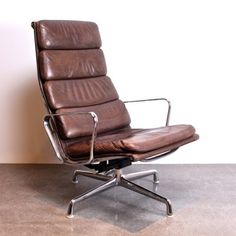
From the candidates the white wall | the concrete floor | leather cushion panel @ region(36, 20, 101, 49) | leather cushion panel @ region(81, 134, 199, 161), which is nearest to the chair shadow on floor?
the concrete floor

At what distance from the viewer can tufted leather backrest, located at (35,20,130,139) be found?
237cm

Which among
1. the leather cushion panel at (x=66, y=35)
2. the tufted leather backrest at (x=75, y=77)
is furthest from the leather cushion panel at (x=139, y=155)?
the leather cushion panel at (x=66, y=35)

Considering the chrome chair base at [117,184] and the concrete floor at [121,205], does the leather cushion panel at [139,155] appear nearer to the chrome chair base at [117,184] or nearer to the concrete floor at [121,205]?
the chrome chair base at [117,184]

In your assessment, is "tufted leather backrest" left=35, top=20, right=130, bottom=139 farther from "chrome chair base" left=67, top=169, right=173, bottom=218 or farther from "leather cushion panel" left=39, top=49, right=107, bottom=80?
"chrome chair base" left=67, top=169, right=173, bottom=218

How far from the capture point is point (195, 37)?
3.04m

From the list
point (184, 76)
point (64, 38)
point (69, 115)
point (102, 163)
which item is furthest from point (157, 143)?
point (184, 76)

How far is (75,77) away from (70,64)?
94 mm

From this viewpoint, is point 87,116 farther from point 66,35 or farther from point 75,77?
point 66,35

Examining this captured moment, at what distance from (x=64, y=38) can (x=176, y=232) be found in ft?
4.68

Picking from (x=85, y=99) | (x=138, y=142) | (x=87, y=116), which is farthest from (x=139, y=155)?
(x=85, y=99)

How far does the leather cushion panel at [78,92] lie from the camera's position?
92.8 inches

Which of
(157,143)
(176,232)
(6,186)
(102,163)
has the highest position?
(157,143)

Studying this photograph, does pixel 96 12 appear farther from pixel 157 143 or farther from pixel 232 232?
pixel 232 232

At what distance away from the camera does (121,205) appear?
237cm
